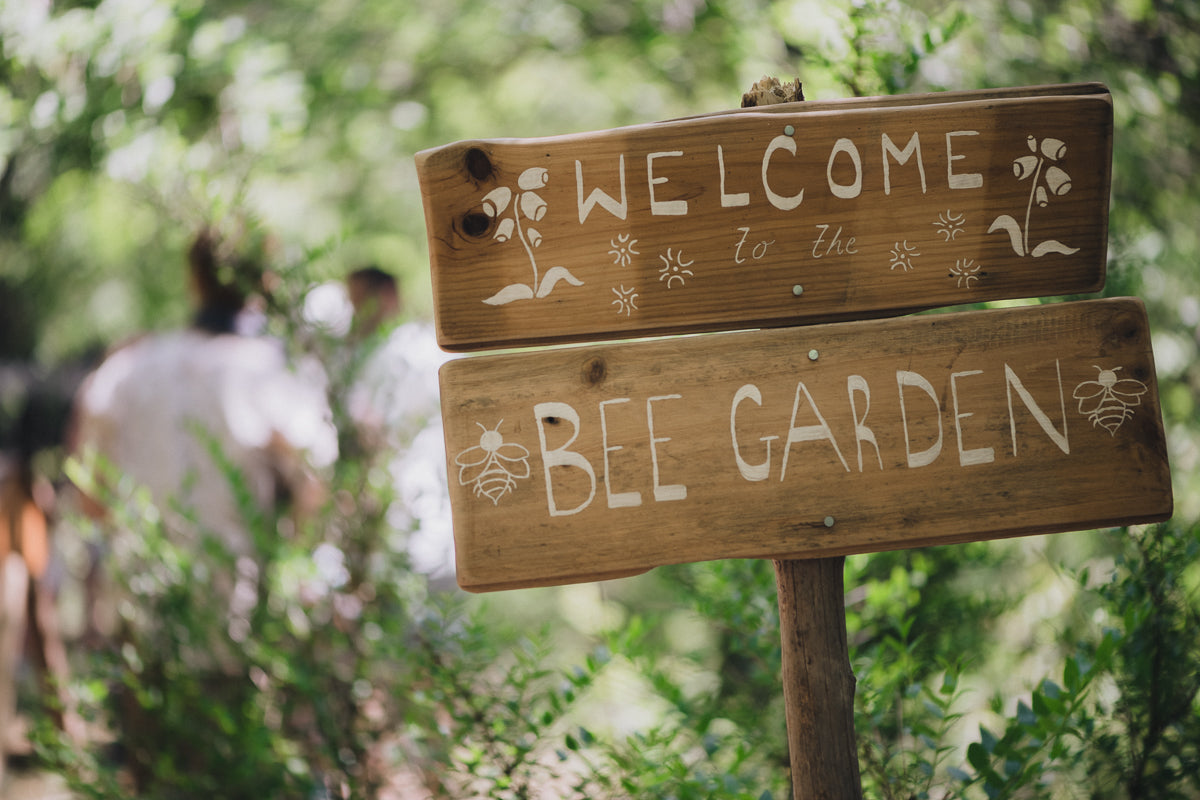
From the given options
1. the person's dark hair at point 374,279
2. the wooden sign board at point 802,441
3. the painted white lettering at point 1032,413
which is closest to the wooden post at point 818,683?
the wooden sign board at point 802,441

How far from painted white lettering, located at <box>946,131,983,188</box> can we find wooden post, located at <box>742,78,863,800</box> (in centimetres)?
27

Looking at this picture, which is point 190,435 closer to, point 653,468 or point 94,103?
point 94,103

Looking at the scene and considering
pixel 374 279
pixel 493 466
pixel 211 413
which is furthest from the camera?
pixel 374 279

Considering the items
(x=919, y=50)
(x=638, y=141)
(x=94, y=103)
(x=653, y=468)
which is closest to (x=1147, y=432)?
(x=653, y=468)

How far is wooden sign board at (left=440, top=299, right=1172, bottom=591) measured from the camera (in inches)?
46.3

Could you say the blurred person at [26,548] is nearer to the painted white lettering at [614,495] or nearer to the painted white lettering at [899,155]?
the painted white lettering at [614,495]

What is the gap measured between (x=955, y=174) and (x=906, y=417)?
36 cm

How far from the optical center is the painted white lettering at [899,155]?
48.2 inches

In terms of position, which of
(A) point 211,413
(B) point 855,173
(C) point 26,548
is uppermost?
(B) point 855,173

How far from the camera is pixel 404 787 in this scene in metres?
1.82

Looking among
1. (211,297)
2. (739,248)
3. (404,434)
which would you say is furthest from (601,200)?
(211,297)

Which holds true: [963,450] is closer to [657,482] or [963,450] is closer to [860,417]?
[860,417]

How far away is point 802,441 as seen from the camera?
1197mm

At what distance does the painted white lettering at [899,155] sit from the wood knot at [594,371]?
0.48 m
